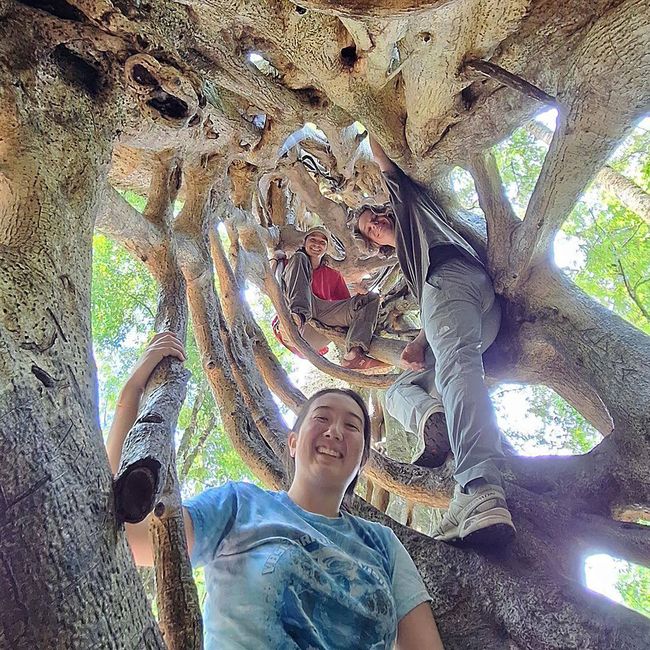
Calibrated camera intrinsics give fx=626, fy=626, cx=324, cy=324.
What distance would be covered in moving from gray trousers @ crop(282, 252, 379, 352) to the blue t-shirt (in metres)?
3.54

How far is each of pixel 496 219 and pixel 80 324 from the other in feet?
8.89

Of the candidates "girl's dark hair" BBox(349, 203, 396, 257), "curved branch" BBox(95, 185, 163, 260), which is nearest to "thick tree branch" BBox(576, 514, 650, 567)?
"curved branch" BBox(95, 185, 163, 260)

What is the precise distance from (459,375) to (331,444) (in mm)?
1017

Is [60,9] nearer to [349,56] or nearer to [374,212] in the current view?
[349,56]

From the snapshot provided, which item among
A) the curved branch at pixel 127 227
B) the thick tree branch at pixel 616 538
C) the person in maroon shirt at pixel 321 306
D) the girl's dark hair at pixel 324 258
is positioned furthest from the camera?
the girl's dark hair at pixel 324 258

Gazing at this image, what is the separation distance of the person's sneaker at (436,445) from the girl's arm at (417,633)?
1.42m

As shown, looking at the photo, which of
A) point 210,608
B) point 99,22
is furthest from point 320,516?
point 99,22

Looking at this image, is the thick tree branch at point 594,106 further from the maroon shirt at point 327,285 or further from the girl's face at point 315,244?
the maroon shirt at point 327,285

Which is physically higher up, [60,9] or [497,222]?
[60,9]

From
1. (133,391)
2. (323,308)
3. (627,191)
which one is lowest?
(133,391)

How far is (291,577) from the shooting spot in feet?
5.43

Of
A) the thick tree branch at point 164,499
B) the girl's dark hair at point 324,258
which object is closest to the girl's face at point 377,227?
the girl's dark hair at point 324,258

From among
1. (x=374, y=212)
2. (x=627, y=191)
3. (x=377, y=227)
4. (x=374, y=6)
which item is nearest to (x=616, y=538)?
(x=374, y=6)

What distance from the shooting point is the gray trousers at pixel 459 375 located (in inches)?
105
